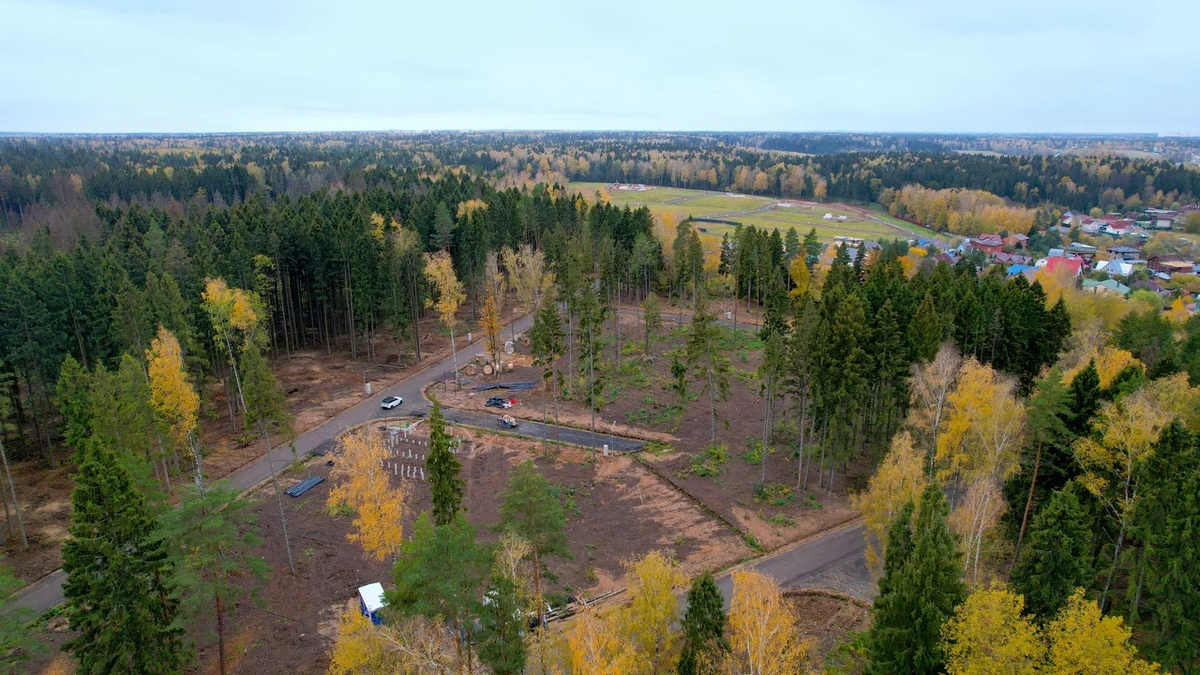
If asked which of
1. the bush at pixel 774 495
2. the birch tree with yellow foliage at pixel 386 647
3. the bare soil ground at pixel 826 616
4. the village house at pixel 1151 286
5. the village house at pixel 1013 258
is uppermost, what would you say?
the birch tree with yellow foliage at pixel 386 647

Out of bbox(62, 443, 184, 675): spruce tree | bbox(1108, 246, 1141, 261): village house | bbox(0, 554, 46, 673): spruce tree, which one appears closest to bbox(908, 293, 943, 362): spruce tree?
bbox(62, 443, 184, 675): spruce tree

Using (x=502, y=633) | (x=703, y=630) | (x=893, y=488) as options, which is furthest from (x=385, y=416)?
(x=893, y=488)

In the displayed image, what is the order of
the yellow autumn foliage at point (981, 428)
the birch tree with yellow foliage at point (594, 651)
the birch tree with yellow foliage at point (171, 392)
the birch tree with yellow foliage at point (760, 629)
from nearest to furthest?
1. the birch tree with yellow foliage at point (594, 651)
2. the birch tree with yellow foliage at point (760, 629)
3. the yellow autumn foliage at point (981, 428)
4. the birch tree with yellow foliage at point (171, 392)

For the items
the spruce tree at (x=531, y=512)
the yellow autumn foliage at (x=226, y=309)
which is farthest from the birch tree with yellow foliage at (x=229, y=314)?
the spruce tree at (x=531, y=512)

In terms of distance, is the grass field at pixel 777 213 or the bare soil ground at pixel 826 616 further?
the grass field at pixel 777 213

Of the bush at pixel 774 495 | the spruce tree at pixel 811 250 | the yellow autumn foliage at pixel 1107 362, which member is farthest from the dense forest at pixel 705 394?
the bush at pixel 774 495

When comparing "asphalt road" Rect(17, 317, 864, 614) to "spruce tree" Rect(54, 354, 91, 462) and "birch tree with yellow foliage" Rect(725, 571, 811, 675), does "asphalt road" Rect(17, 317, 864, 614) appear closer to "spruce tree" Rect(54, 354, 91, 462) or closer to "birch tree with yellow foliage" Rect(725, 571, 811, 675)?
"spruce tree" Rect(54, 354, 91, 462)

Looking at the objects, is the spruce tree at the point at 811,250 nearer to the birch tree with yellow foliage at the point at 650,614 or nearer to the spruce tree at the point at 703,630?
the spruce tree at the point at 703,630

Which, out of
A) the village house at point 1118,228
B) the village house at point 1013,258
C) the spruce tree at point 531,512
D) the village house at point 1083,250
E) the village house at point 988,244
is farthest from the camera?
the village house at point 1118,228

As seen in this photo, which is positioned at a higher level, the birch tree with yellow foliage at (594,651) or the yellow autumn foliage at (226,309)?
the yellow autumn foliage at (226,309)
